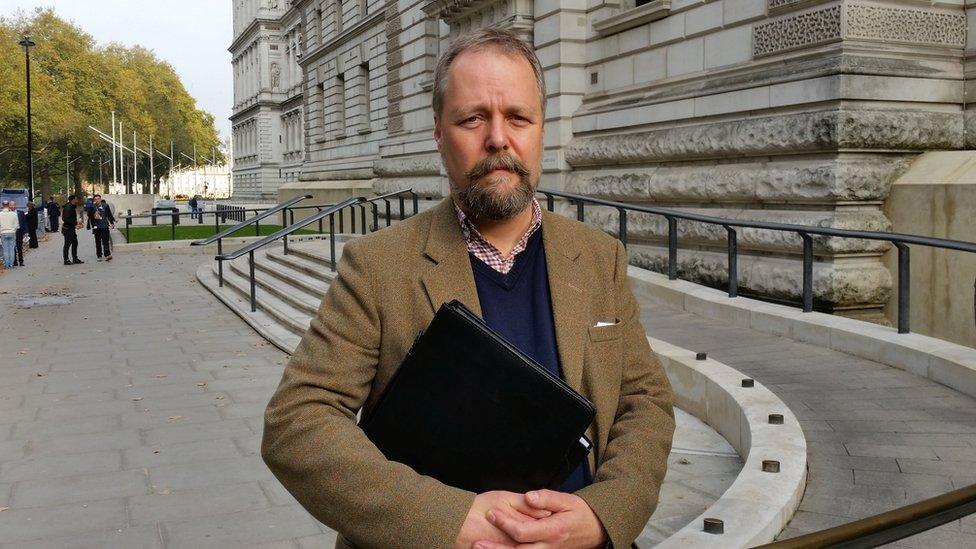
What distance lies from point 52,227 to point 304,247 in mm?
32112

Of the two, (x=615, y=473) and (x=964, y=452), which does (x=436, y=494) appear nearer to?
(x=615, y=473)

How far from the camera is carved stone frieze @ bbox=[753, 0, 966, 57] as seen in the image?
922 centimetres

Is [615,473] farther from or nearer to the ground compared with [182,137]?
nearer to the ground

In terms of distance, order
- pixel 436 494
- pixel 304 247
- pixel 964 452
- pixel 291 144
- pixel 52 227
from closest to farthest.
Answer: pixel 436 494 → pixel 964 452 → pixel 304 247 → pixel 52 227 → pixel 291 144

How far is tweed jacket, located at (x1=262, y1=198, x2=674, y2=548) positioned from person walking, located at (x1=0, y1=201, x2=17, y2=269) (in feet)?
72.0

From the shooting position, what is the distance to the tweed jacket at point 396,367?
1642mm

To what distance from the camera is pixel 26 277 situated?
19422 millimetres

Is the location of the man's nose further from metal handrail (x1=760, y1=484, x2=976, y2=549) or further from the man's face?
metal handrail (x1=760, y1=484, x2=976, y2=549)

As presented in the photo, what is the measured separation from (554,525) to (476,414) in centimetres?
25

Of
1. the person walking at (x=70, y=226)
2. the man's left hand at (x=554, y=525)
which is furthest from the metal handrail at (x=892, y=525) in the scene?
the person walking at (x=70, y=226)

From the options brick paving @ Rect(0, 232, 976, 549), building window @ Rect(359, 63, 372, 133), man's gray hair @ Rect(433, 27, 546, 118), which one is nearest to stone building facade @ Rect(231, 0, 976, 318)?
brick paving @ Rect(0, 232, 976, 549)

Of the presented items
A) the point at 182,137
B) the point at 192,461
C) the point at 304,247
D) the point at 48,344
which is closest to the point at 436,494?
the point at 192,461

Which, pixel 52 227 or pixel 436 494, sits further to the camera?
pixel 52 227

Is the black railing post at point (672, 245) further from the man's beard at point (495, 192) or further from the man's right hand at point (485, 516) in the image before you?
the man's right hand at point (485, 516)
